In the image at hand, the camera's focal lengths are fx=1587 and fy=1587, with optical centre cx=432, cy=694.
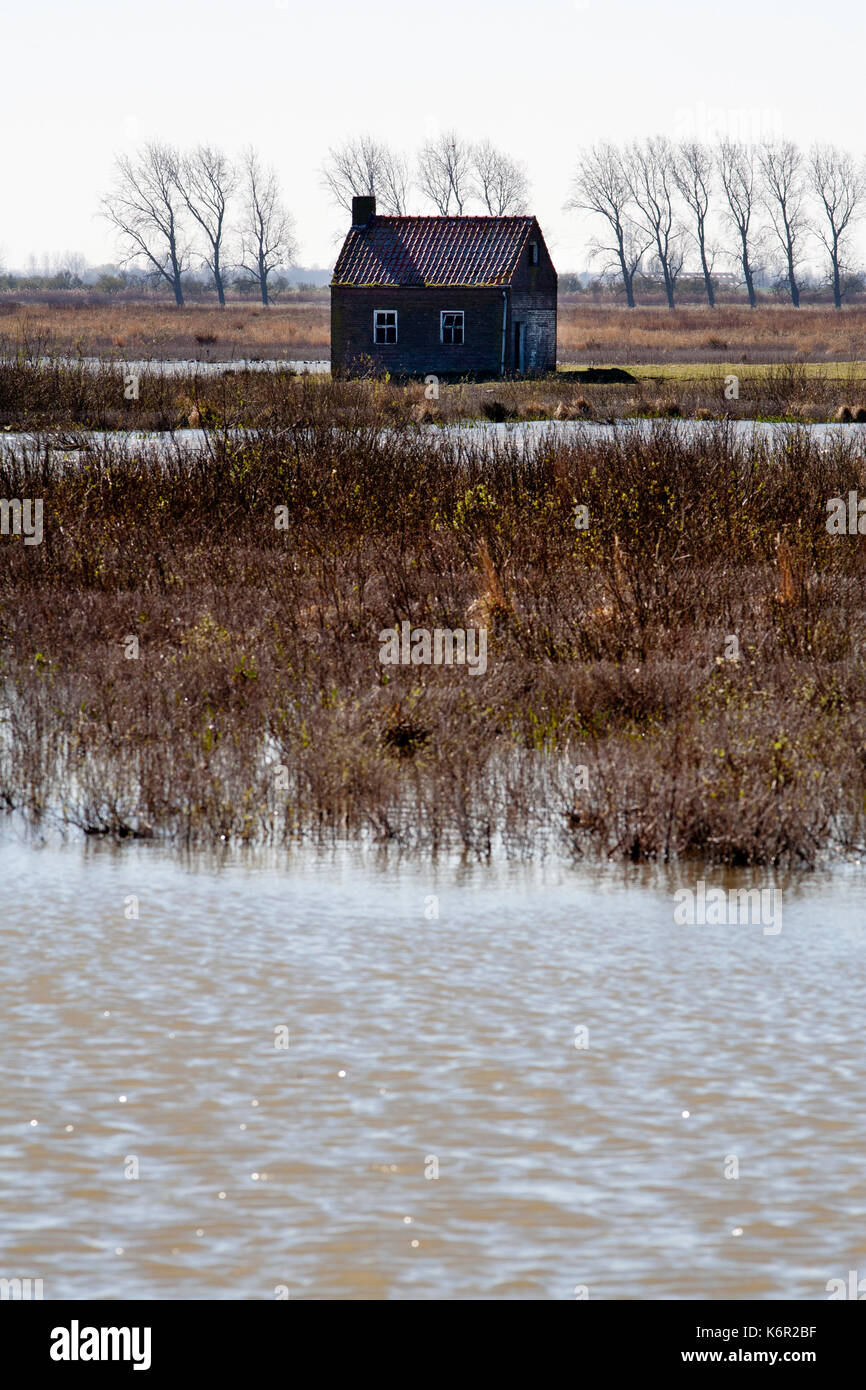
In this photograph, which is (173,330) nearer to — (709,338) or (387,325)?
(709,338)

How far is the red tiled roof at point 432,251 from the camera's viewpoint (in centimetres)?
5341

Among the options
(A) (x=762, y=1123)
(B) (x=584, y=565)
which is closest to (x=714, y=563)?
(B) (x=584, y=565)

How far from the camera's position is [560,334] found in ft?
271

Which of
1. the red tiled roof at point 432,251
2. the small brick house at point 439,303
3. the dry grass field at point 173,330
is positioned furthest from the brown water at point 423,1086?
the dry grass field at point 173,330

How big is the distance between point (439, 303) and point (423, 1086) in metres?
50.0

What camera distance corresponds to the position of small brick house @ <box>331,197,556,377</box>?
52.7m

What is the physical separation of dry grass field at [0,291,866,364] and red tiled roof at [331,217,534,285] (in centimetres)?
798

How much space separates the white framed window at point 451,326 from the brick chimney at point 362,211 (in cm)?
635

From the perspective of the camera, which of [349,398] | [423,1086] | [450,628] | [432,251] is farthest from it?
[432,251]

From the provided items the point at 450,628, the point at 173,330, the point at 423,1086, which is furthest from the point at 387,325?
the point at 423,1086

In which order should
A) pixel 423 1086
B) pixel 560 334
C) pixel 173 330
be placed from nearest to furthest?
pixel 423 1086
pixel 560 334
pixel 173 330

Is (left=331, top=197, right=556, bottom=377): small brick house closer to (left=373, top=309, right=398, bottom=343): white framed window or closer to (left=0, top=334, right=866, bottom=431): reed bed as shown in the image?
(left=373, top=309, right=398, bottom=343): white framed window
